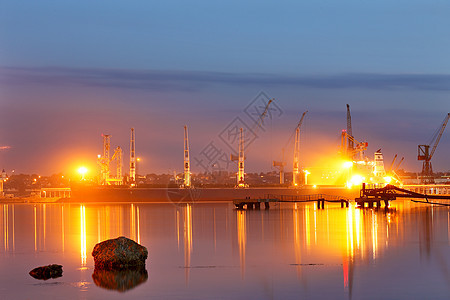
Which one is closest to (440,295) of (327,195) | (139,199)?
(327,195)

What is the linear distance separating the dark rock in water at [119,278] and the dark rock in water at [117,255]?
333 mm

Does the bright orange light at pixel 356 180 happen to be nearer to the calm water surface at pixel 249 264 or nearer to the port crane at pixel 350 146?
the port crane at pixel 350 146

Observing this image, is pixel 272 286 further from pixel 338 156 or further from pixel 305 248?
pixel 338 156

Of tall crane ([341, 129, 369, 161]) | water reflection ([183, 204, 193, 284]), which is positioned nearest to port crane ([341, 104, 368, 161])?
tall crane ([341, 129, 369, 161])

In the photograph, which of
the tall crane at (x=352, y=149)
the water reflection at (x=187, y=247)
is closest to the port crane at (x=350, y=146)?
the tall crane at (x=352, y=149)

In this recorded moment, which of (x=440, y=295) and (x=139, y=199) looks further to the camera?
(x=139, y=199)

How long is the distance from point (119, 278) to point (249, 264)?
7.35 metres

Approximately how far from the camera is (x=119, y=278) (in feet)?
89.8

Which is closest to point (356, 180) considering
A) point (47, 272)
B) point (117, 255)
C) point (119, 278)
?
point (117, 255)

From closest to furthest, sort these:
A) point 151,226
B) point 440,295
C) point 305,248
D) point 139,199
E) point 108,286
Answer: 1. point 440,295
2. point 108,286
3. point 305,248
4. point 151,226
5. point 139,199

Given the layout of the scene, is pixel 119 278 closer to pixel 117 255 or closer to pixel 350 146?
pixel 117 255

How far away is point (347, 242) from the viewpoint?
1663 inches

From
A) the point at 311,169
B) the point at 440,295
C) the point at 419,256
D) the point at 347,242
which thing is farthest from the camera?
the point at 311,169

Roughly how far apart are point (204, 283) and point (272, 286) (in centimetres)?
272
